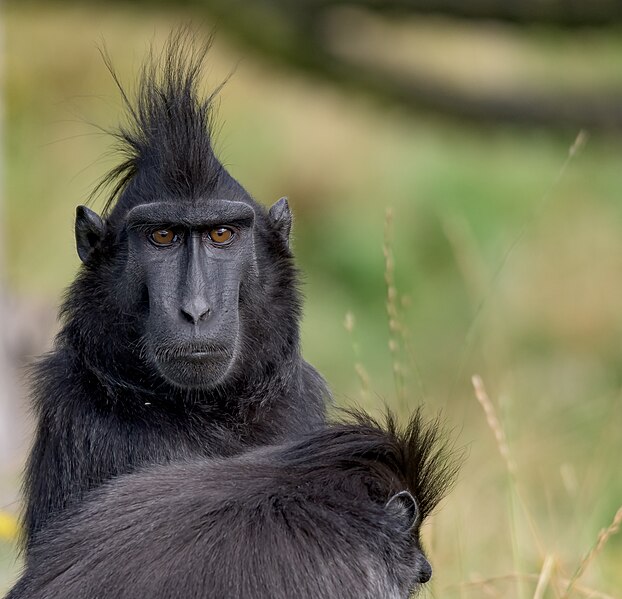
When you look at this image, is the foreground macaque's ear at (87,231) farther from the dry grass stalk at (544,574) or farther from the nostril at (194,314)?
the dry grass stalk at (544,574)

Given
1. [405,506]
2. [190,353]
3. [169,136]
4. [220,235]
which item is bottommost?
[405,506]

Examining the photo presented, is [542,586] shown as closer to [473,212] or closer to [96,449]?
[96,449]

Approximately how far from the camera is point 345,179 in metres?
19.7

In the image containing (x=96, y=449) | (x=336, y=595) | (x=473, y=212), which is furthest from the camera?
(x=473, y=212)

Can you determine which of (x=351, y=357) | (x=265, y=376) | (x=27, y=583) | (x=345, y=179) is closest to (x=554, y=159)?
(x=345, y=179)

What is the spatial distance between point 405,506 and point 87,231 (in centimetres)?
227

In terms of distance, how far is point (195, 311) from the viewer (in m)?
5.29

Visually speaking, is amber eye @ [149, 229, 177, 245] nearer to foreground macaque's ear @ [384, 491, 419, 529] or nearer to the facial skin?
the facial skin

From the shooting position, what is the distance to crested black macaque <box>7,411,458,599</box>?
379 centimetres

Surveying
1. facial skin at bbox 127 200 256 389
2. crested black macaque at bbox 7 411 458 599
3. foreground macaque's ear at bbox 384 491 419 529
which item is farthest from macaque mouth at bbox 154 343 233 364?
foreground macaque's ear at bbox 384 491 419 529

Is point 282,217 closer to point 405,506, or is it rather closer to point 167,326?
point 167,326

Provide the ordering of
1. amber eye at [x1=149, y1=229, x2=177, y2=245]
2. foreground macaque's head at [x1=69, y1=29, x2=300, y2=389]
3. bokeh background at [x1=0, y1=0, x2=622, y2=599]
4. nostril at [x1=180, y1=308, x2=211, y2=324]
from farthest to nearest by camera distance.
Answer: bokeh background at [x1=0, y1=0, x2=622, y2=599] < amber eye at [x1=149, y1=229, x2=177, y2=245] < foreground macaque's head at [x1=69, y1=29, x2=300, y2=389] < nostril at [x1=180, y1=308, x2=211, y2=324]

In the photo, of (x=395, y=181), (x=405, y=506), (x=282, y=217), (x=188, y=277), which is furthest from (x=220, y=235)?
(x=395, y=181)

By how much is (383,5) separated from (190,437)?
690cm
